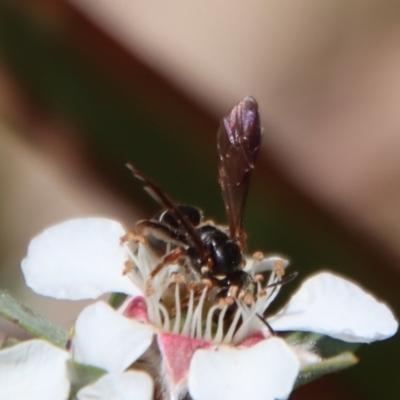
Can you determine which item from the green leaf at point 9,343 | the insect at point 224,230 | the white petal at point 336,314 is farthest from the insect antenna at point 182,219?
the green leaf at point 9,343

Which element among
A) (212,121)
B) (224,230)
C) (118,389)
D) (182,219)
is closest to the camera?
(118,389)

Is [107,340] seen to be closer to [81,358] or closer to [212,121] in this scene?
[81,358]

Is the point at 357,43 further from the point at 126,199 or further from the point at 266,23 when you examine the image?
the point at 126,199

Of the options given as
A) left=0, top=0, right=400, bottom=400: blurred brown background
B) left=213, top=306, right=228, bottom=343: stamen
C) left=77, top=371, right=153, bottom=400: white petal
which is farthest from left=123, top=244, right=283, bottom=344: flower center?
left=0, top=0, right=400, bottom=400: blurred brown background

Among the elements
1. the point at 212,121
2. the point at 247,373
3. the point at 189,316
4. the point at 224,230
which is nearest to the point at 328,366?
the point at 247,373

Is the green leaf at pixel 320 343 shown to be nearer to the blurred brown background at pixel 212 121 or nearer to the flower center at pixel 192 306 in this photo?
the flower center at pixel 192 306

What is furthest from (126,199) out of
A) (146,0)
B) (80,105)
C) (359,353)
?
(359,353)

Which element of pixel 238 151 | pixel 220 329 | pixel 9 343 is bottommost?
pixel 9 343
